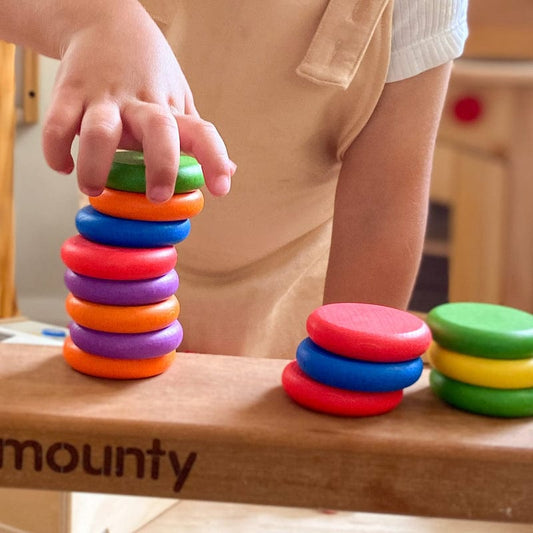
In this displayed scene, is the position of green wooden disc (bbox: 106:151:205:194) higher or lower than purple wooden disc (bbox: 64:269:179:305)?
higher

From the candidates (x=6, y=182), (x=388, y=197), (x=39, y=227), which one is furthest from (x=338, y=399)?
(x=39, y=227)

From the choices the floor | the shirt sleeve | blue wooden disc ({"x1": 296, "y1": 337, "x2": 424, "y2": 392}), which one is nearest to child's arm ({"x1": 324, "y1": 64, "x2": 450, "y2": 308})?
the shirt sleeve

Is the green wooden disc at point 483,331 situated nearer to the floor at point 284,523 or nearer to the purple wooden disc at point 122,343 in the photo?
the purple wooden disc at point 122,343

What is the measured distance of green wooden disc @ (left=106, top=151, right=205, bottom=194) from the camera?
40 centimetres

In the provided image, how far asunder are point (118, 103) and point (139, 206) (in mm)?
50

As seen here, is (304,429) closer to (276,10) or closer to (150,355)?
(150,355)

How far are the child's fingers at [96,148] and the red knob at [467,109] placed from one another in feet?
4.07

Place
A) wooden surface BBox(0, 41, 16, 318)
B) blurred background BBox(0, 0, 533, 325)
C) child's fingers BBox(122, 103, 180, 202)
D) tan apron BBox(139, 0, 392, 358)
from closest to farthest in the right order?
child's fingers BBox(122, 103, 180, 202) < tan apron BBox(139, 0, 392, 358) < wooden surface BBox(0, 41, 16, 318) < blurred background BBox(0, 0, 533, 325)

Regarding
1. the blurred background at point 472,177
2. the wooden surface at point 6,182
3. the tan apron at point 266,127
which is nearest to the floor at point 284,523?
the tan apron at point 266,127

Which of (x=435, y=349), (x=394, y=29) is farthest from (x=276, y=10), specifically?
(x=435, y=349)

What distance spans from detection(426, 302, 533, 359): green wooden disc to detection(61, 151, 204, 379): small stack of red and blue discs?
139mm

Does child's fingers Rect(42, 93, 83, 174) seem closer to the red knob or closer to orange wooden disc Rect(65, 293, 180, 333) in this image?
orange wooden disc Rect(65, 293, 180, 333)

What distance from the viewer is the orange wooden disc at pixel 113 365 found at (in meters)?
0.42

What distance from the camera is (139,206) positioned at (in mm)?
398
